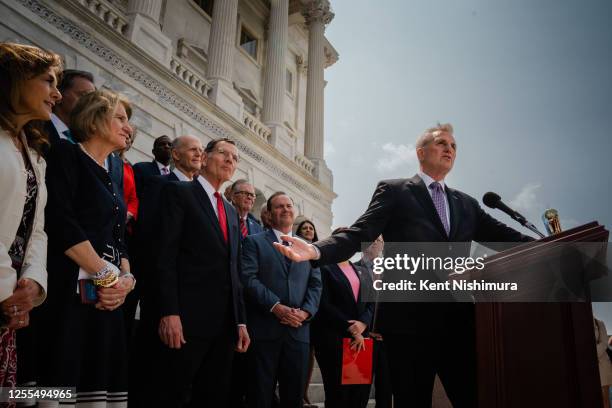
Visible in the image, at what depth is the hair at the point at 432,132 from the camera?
9.13 ft

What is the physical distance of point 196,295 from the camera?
2.75 m

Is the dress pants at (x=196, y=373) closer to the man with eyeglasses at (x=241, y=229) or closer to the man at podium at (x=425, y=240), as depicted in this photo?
the man with eyeglasses at (x=241, y=229)

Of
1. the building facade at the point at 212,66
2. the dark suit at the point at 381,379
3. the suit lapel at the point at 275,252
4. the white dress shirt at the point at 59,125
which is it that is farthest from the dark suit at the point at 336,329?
the building facade at the point at 212,66

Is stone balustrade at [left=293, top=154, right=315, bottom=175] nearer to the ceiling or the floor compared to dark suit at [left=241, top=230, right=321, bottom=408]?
nearer to the ceiling

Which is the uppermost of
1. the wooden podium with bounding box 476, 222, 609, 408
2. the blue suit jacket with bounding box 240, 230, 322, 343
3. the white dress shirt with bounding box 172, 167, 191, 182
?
the white dress shirt with bounding box 172, 167, 191, 182

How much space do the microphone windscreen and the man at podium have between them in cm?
15

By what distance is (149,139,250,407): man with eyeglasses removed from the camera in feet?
8.45

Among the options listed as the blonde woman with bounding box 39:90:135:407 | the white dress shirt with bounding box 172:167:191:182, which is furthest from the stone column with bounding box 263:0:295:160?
the blonde woman with bounding box 39:90:135:407

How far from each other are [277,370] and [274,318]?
0.39 metres

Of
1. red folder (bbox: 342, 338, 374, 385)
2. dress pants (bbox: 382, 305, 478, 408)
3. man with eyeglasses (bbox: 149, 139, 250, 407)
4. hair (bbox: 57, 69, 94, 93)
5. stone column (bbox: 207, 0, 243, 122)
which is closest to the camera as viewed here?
dress pants (bbox: 382, 305, 478, 408)

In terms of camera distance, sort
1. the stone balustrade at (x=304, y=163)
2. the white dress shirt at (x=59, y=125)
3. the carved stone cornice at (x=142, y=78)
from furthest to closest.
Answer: the stone balustrade at (x=304, y=163)
the carved stone cornice at (x=142, y=78)
the white dress shirt at (x=59, y=125)

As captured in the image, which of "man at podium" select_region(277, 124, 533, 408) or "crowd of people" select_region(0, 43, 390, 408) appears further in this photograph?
"man at podium" select_region(277, 124, 533, 408)

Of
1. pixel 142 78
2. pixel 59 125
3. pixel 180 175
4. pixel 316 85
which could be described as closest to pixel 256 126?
pixel 142 78

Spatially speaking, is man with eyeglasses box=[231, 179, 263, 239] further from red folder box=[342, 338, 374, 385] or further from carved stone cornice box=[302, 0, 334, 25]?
carved stone cornice box=[302, 0, 334, 25]
